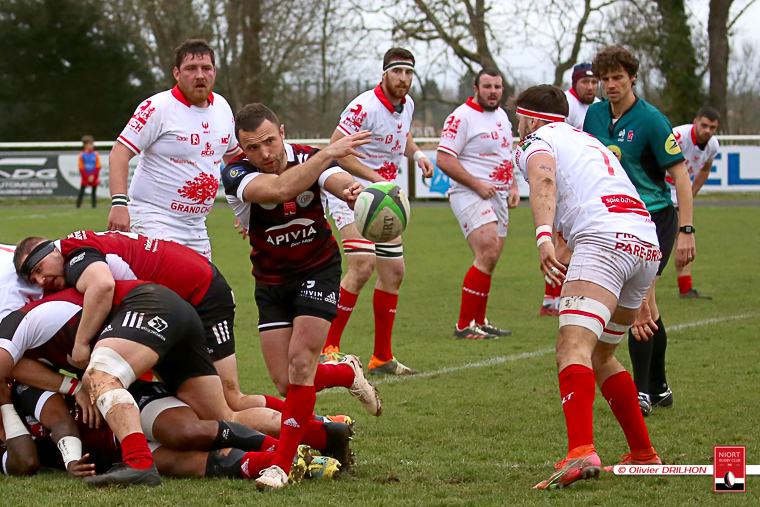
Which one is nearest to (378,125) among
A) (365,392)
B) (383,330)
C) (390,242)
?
(390,242)

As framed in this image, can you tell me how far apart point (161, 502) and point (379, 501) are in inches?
36.1

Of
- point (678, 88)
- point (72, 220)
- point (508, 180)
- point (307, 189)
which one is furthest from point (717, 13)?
point (307, 189)

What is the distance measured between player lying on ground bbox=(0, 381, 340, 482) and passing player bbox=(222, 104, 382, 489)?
0.29 meters

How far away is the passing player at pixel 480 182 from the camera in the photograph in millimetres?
8438

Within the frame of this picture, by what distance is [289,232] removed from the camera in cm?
497

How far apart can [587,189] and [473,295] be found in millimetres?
4068

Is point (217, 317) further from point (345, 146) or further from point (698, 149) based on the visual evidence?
point (698, 149)

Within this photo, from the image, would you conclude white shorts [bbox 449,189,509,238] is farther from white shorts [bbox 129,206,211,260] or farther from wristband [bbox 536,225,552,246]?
wristband [bbox 536,225,552,246]

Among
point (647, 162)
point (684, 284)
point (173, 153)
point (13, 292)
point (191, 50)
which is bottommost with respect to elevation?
point (684, 284)

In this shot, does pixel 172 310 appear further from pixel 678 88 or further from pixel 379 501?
pixel 678 88

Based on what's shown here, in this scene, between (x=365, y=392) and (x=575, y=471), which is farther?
(x=365, y=392)

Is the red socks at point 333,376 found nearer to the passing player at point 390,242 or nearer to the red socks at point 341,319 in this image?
the passing player at point 390,242

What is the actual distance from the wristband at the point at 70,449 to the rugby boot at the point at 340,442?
46.5 inches

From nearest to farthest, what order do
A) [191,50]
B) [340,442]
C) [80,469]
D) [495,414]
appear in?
1. [80,469]
2. [340,442]
3. [495,414]
4. [191,50]
